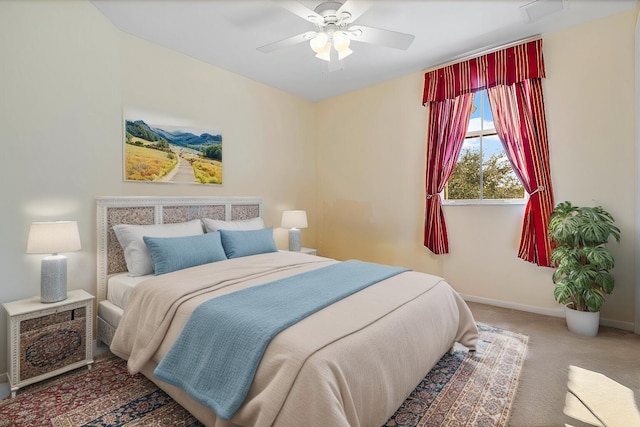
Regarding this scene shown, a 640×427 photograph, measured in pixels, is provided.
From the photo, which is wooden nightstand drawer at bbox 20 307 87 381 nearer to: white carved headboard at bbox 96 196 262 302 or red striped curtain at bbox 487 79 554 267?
white carved headboard at bbox 96 196 262 302

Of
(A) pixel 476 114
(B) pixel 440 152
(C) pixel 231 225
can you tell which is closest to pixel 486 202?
(B) pixel 440 152

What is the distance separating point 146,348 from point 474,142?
148 inches

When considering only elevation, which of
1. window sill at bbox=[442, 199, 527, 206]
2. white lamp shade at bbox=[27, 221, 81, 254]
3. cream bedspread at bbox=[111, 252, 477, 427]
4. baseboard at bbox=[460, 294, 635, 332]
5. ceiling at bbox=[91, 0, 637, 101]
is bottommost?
baseboard at bbox=[460, 294, 635, 332]

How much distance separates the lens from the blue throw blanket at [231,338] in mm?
1347

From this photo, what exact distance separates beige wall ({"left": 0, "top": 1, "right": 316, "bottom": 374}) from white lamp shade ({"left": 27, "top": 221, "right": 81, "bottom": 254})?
248 mm

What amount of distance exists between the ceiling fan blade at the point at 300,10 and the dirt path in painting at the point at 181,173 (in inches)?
77.3

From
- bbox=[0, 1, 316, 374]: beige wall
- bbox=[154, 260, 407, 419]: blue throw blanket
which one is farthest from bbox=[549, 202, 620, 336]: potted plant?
bbox=[0, 1, 316, 374]: beige wall

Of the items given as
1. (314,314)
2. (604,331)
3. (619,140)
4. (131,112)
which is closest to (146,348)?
(314,314)

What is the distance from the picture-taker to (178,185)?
131 inches

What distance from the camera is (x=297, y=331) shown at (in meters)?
1.41

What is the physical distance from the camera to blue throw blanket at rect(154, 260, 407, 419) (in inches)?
53.0

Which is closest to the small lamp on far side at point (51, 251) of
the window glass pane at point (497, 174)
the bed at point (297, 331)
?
the bed at point (297, 331)

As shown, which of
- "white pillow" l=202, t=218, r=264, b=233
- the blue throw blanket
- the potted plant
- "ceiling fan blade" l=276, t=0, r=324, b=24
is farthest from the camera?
"white pillow" l=202, t=218, r=264, b=233

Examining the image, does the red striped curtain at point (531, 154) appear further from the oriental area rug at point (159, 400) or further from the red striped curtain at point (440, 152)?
the oriental area rug at point (159, 400)
